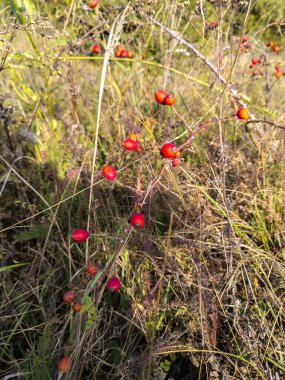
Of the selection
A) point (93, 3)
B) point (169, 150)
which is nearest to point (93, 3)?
point (93, 3)

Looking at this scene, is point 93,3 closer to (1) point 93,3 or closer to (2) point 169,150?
(1) point 93,3

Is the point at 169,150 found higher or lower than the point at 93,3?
lower

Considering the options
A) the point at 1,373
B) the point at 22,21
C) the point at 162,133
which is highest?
the point at 22,21

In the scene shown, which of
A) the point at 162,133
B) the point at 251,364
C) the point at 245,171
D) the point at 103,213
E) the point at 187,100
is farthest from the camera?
the point at 187,100

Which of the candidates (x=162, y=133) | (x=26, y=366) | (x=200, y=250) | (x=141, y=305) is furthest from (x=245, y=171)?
(x=26, y=366)

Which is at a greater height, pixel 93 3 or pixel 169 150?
pixel 93 3

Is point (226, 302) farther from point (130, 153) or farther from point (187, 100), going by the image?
point (187, 100)

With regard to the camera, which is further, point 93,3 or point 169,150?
point 93,3

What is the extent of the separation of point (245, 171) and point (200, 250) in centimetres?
59

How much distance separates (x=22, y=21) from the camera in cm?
112

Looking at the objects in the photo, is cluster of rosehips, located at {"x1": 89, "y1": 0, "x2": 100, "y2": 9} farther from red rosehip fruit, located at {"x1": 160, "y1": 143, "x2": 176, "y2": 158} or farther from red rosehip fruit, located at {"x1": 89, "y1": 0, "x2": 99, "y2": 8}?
red rosehip fruit, located at {"x1": 160, "y1": 143, "x2": 176, "y2": 158}

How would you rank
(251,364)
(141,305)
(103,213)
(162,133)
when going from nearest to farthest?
1. (251,364)
2. (141,305)
3. (103,213)
4. (162,133)

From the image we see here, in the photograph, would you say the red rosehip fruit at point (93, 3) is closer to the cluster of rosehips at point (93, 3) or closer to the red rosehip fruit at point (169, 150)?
the cluster of rosehips at point (93, 3)

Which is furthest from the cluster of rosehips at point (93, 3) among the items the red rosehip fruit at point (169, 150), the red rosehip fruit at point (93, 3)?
the red rosehip fruit at point (169, 150)
